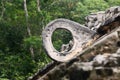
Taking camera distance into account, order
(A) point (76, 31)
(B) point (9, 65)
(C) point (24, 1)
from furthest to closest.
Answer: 1. (C) point (24, 1)
2. (B) point (9, 65)
3. (A) point (76, 31)

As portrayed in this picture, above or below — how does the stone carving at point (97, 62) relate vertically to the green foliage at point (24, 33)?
above

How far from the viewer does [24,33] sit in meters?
19.8

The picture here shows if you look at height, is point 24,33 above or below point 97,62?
below

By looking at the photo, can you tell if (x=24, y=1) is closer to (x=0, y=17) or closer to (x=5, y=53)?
(x=0, y=17)

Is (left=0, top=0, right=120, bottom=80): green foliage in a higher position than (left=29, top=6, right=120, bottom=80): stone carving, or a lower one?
lower

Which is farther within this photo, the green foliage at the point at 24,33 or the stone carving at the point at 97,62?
the green foliage at the point at 24,33

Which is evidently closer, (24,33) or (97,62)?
(97,62)

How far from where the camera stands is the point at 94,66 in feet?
16.3

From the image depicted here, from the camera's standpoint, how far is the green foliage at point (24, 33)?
56.6 ft

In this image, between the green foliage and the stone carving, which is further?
the green foliage

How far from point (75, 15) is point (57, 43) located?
3967 mm

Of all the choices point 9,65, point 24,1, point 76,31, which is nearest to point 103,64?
point 76,31

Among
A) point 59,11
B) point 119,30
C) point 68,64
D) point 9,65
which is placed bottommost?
point 9,65

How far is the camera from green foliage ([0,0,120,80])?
1727 cm
